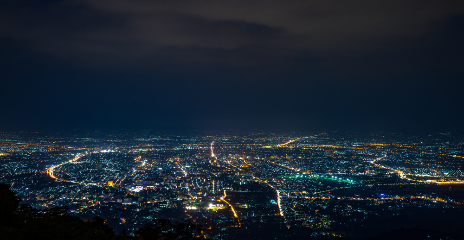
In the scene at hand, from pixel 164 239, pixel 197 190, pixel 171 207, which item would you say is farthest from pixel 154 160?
pixel 164 239

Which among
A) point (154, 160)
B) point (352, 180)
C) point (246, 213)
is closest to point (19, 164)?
point (154, 160)

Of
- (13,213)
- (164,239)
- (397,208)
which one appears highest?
(13,213)

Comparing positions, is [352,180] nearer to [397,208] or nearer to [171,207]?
[397,208]

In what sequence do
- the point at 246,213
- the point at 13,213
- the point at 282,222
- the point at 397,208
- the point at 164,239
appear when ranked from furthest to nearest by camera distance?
1. the point at 397,208
2. the point at 246,213
3. the point at 282,222
4. the point at 164,239
5. the point at 13,213

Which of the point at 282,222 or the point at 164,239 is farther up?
the point at 164,239

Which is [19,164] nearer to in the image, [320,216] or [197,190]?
[197,190]

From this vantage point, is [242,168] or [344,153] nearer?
[242,168]

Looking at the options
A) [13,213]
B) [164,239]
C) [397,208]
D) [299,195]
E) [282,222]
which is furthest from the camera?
[299,195]
